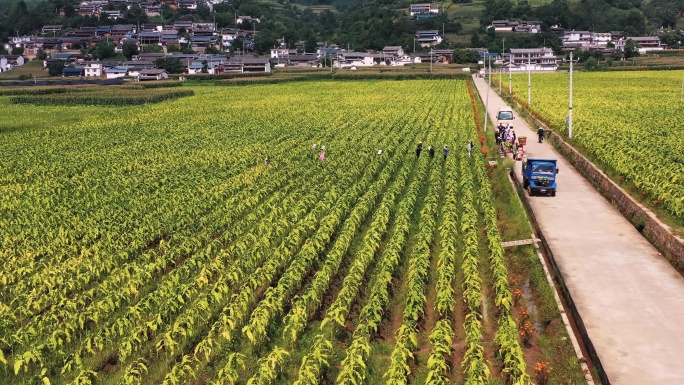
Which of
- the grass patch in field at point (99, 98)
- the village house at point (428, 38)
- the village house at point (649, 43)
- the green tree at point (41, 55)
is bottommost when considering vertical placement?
the grass patch in field at point (99, 98)

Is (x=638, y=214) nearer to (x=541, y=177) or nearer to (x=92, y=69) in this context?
(x=541, y=177)

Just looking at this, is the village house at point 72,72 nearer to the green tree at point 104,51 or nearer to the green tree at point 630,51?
the green tree at point 104,51

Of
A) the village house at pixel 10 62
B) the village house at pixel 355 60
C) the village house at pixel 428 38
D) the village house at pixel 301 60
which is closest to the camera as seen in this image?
the village house at pixel 355 60

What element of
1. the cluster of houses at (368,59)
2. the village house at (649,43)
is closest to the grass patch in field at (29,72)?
the cluster of houses at (368,59)

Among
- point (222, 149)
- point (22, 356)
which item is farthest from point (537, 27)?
point (22, 356)

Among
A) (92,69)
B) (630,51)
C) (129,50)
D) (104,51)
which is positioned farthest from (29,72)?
(630,51)

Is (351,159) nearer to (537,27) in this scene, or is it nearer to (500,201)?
(500,201)

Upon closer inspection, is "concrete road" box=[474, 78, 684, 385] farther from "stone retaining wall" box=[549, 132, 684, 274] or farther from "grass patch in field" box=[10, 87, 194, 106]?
"grass patch in field" box=[10, 87, 194, 106]

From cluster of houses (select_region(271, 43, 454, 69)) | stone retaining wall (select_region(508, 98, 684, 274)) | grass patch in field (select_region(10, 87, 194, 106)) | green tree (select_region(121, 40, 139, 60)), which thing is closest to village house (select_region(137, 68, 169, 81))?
cluster of houses (select_region(271, 43, 454, 69))
